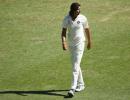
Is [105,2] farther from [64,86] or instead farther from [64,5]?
[64,86]

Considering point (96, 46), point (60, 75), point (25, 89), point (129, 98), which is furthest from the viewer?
point (96, 46)

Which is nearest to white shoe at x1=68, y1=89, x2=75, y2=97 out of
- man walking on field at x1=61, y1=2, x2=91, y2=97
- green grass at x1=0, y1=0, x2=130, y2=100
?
man walking on field at x1=61, y1=2, x2=91, y2=97

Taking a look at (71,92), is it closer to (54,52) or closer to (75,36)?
(75,36)

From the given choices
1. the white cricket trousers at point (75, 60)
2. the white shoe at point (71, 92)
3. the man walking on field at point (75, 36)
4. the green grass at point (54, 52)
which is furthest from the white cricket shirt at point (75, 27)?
the green grass at point (54, 52)

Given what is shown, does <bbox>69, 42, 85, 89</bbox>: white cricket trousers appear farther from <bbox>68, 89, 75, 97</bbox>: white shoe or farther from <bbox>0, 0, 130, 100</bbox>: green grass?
<bbox>0, 0, 130, 100</bbox>: green grass

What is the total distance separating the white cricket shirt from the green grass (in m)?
1.40

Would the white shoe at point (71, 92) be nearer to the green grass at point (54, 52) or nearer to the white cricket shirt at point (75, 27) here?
the green grass at point (54, 52)

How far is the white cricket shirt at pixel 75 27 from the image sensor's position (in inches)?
510

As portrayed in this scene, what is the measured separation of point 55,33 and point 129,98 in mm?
6392

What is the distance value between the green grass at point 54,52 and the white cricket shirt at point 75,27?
140 cm

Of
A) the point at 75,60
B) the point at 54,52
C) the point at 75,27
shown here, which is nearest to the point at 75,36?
the point at 75,27

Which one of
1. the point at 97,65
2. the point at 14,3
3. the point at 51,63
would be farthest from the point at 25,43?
the point at 14,3

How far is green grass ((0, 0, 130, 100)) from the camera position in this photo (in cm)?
1361

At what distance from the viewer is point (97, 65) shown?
15.3 metres
